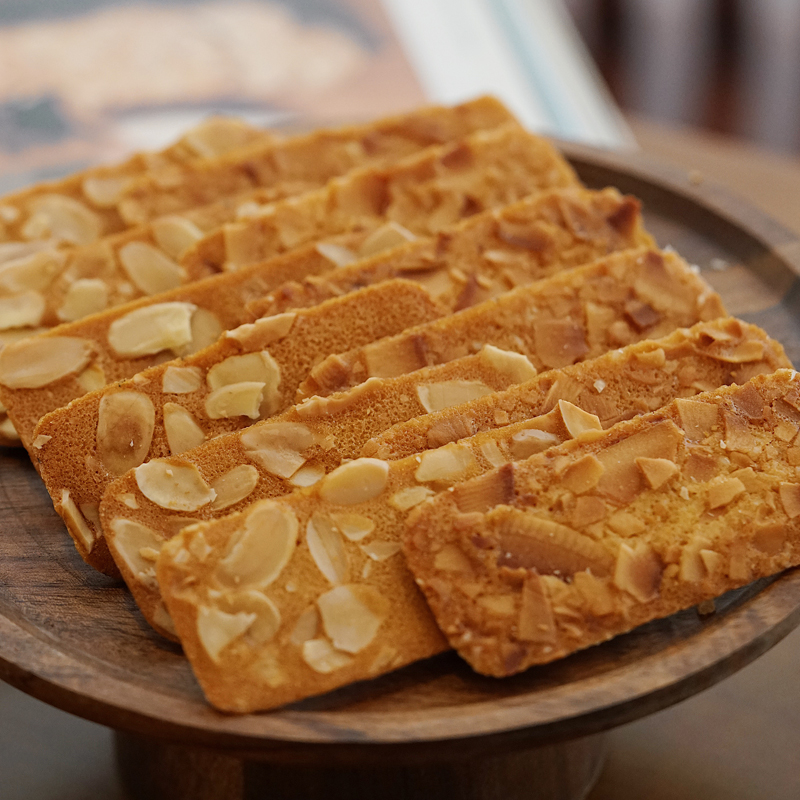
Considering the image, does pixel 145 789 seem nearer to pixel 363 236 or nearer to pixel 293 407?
pixel 293 407

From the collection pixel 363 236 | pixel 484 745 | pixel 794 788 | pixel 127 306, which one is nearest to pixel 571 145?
pixel 363 236

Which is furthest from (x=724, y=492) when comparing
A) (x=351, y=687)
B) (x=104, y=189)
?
(x=104, y=189)

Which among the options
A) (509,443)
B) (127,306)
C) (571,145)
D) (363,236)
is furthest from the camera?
(571,145)

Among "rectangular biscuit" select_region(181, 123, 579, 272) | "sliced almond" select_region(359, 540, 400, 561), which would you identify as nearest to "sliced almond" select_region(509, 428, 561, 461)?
"sliced almond" select_region(359, 540, 400, 561)

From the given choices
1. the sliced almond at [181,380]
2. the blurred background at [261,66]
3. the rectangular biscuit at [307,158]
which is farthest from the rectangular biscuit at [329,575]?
the blurred background at [261,66]

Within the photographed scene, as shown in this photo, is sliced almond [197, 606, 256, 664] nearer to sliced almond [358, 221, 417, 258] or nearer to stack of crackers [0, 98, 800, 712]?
stack of crackers [0, 98, 800, 712]

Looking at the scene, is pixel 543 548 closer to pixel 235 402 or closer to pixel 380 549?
pixel 380 549
